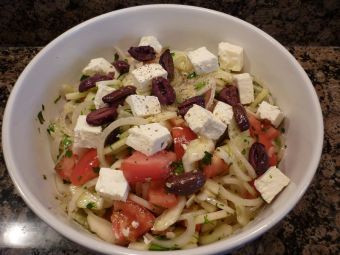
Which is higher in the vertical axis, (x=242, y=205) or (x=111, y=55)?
(x=111, y=55)

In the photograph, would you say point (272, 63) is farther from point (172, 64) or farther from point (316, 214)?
point (316, 214)

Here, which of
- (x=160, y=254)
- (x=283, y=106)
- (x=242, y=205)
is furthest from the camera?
(x=283, y=106)

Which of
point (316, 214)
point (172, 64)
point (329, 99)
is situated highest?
point (172, 64)

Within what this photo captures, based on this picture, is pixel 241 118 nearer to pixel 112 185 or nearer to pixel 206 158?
pixel 206 158

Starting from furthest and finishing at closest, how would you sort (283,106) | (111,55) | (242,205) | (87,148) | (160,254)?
(111,55) → (283,106) → (87,148) → (242,205) → (160,254)

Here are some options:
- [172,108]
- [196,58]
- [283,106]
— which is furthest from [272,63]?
[172,108]

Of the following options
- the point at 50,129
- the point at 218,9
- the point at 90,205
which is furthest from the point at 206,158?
the point at 218,9

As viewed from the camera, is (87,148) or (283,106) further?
(283,106)
